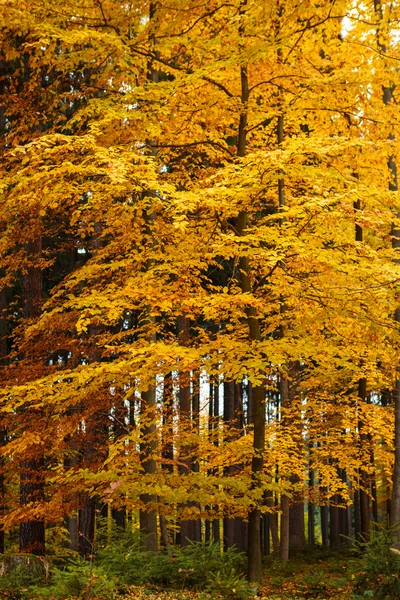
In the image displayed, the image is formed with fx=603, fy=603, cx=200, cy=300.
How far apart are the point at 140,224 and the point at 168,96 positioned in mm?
2414

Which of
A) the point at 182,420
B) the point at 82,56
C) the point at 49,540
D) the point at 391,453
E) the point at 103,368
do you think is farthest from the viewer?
the point at 49,540

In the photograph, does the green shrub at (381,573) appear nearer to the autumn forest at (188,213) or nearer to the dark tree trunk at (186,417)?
the autumn forest at (188,213)

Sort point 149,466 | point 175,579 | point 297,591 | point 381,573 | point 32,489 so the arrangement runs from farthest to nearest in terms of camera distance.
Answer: point 32,489, point 149,466, point 297,591, point 175,579, point 381,573

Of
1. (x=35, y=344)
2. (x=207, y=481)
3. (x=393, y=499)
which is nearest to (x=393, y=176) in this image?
(x=393, y=499)

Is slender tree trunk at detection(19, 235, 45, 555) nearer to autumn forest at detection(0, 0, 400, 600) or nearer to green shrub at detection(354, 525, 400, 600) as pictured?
autumn forest at detection(0, 0, 400, 600)

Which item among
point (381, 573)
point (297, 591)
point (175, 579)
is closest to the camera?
point (381, 573)

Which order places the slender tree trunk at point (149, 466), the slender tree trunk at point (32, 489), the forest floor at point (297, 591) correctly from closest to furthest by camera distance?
the forest floor at point (297, 591), the slender tree trunk at point (149, 466), the slender tree trunk at point (32, 489)

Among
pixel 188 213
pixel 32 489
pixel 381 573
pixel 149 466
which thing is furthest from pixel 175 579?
pixel 188 213

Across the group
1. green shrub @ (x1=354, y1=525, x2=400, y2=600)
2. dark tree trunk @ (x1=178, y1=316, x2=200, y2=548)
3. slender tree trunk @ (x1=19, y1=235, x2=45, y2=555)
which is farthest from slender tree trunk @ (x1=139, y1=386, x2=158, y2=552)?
green shrub @ (x1=354, y1=525, x2=400, y2=600)

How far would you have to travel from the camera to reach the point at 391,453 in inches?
741

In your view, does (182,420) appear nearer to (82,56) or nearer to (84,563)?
(84,563)

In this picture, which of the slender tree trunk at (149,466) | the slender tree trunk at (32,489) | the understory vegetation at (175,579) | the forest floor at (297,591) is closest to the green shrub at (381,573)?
the understory vegetation at (175,579)

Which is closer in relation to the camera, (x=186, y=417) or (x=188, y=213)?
(x=188, y=213)

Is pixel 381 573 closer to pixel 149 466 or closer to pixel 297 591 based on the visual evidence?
pixel 297 591
